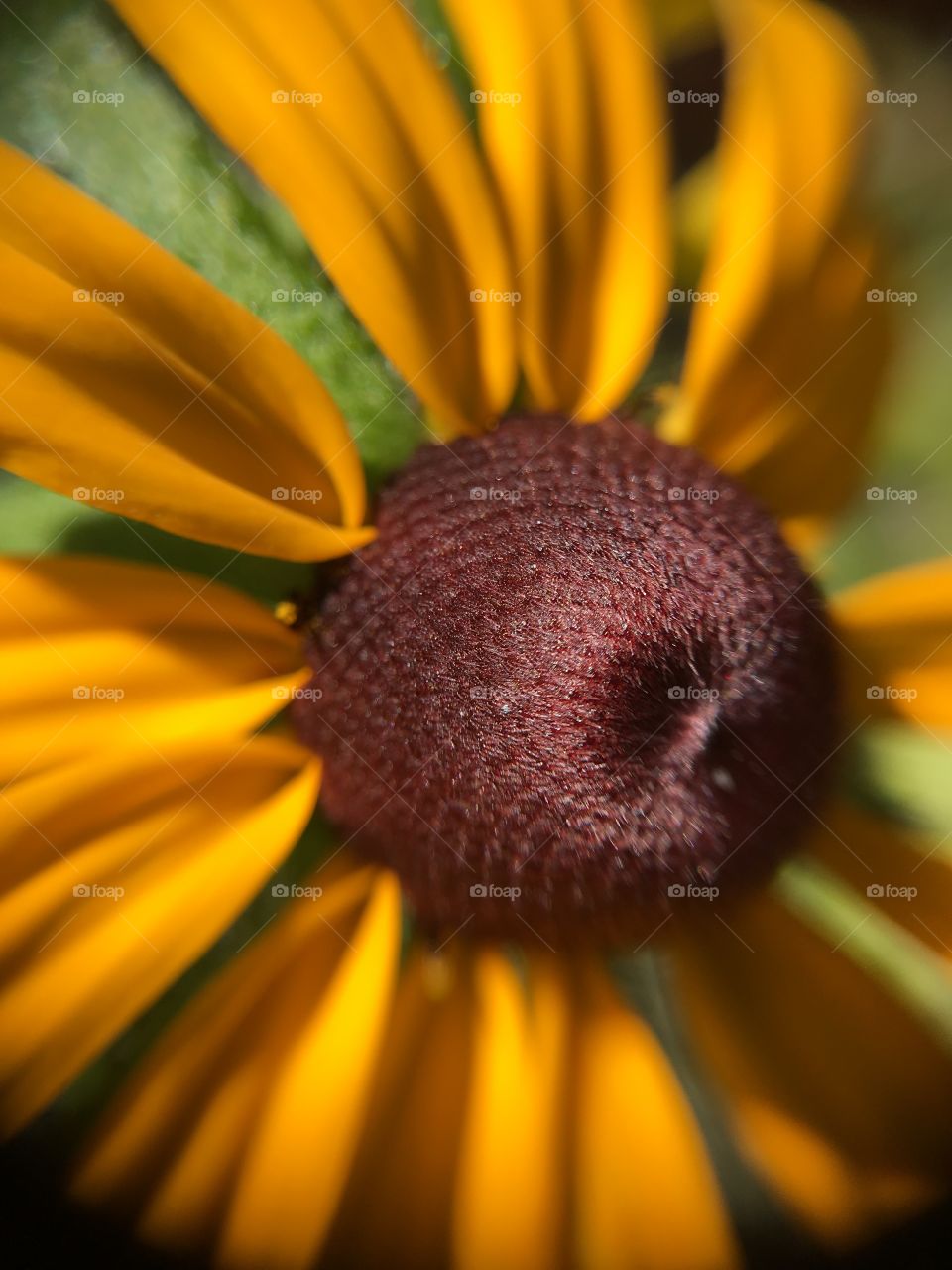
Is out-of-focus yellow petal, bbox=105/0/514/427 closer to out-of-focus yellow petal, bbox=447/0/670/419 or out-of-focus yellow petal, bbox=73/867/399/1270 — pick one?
out-of-focus yellow petal, bbox=447/0/670/419

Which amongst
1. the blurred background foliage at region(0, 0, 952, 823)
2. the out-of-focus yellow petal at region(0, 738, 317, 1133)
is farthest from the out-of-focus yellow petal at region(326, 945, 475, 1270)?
the blurred background foliage at region(0, 0, 952, 823)

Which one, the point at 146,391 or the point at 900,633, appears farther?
the point at 900,633

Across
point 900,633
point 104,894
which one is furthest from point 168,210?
point 900,633

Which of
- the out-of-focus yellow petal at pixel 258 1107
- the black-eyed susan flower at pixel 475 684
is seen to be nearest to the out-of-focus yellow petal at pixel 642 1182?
the black-eyed susan flower at pixel 475 684

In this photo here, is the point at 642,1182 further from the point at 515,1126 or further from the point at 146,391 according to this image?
the point at 146,391

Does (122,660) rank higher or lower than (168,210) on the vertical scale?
lower

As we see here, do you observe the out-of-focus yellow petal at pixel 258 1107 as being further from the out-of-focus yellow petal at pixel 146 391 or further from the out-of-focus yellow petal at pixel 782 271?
the out-of-focus yellow petal at pixel 782 271

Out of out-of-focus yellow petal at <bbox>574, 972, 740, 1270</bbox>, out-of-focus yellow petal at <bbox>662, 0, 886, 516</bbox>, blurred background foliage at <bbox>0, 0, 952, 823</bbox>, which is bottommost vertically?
out-of-focus yellow petal at <bbox>574, 972, 740, 1270</bbox>
